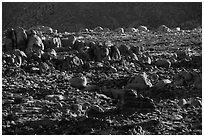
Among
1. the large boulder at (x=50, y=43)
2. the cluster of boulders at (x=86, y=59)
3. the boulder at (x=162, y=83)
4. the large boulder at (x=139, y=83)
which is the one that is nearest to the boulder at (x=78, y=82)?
the cluster of boulders at (x=86, y=59)

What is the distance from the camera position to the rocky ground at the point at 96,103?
360 centimetres

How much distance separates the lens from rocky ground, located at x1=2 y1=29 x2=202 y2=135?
11.8 feet

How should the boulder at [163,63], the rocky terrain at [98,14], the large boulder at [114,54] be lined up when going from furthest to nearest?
the rocky terrain at [98,14]
the large boulder at [114,54]
the boulder at [163,63]

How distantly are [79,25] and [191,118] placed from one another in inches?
491

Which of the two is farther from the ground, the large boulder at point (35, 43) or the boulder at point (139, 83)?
the large boulder at point (35, 43)

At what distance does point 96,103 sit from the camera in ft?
13.4

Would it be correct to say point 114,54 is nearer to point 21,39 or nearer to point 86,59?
point 86,59

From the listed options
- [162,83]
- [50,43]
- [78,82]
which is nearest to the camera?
[78,82]

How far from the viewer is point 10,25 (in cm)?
1630

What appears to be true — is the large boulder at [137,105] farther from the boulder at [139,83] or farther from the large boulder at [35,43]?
the large boulder at [35,43]

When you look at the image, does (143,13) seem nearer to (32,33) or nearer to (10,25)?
(10,25)

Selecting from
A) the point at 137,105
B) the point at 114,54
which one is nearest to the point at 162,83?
the point at 137,105

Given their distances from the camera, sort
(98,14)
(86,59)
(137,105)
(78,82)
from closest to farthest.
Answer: (137,105) < (78,82) < (86,59) < (98,14)

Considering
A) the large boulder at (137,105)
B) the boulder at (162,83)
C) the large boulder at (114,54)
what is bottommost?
the large boulder at (137,105)
